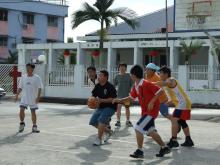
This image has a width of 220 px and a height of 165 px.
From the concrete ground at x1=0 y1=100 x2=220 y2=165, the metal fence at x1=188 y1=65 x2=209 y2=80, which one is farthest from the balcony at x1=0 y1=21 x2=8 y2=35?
the concrete ground at x1=0 y1=100 x2=220 y2=165

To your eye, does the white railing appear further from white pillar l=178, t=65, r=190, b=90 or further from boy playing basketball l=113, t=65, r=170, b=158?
boy playing basketball l=113, t=65, r=170, b=158

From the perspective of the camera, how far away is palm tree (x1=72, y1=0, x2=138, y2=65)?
30109 millimetres

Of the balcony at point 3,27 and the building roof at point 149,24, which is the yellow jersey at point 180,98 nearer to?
the building roof at point 149,24

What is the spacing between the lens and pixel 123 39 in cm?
4106

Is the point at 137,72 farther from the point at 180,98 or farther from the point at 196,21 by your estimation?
the point at 196,21

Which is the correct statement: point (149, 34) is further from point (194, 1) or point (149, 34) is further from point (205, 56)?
point (194, 1)

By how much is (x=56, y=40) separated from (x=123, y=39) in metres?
20.2

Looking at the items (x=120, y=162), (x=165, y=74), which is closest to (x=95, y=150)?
(x=120, y=162)

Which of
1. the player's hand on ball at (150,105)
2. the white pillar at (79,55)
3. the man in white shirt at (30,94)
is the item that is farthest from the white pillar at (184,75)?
the white pillar at (79,55)

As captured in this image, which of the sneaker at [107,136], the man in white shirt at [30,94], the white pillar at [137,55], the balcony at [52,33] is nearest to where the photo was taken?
the sneaker at [107,136]

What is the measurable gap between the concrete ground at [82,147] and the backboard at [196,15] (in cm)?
588

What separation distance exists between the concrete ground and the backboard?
5.88 m

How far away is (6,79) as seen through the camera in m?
28.4

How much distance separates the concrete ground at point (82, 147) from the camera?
862 cm
